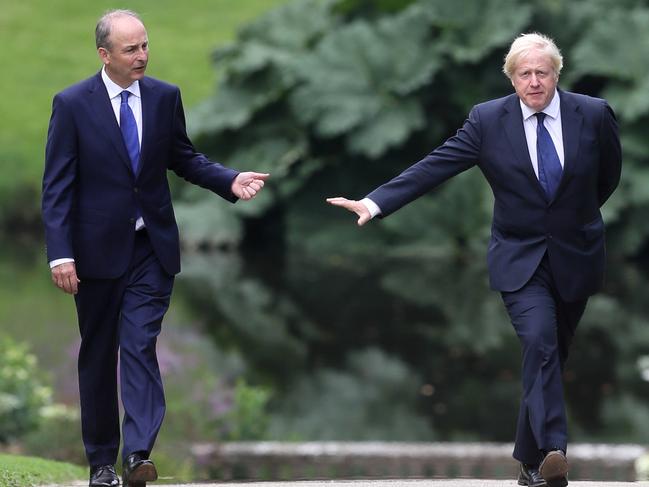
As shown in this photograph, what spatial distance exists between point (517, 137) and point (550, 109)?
15 centimetres

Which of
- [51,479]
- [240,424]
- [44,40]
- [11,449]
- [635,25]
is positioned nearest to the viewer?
[51,479]

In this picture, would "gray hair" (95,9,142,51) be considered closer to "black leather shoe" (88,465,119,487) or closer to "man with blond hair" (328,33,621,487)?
"man with blond hair" (328,33,621,487)

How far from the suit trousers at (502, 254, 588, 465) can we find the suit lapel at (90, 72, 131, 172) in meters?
1.44

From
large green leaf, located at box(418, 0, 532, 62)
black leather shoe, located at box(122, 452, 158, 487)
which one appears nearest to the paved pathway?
black leather shoe, located at box(122, 452, 158, 487)

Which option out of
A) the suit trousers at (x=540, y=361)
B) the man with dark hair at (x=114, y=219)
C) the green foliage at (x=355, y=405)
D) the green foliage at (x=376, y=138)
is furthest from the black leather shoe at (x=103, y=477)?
the green foliage at (x=376, y=138)

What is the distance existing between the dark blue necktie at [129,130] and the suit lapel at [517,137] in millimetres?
1289

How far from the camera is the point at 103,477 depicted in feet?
17.9

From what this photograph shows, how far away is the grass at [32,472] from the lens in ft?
18.6

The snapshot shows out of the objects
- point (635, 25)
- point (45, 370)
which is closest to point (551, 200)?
point (45, 370)

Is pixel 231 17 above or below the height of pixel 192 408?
above

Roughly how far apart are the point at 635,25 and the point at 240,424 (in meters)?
11.3

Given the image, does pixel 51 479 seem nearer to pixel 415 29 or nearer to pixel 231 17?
pixel 415 29

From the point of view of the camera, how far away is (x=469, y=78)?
19844 mm

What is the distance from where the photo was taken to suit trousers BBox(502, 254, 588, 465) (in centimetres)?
521
